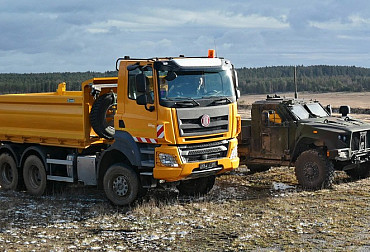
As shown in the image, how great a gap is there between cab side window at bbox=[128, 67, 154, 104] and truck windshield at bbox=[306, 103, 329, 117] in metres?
5.59

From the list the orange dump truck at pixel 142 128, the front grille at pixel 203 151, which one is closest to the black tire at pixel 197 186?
the orange dump truck at pixel 142 128

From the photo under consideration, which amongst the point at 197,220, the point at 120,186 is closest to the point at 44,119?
the point at 120,186

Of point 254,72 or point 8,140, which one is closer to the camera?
point 8,140

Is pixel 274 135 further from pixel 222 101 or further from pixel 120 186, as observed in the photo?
pixel 120 186

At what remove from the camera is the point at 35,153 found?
14766 mm

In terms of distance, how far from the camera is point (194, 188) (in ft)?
45.2

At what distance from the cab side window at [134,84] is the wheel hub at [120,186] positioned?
1778mm

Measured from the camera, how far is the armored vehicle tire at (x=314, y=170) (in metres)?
14.1

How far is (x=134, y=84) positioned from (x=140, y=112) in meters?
0.61

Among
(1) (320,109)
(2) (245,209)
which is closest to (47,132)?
(2) (245,209)

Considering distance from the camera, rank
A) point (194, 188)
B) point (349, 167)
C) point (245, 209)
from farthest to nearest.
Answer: point (349, 167), point (194, 188), point (245, 209)

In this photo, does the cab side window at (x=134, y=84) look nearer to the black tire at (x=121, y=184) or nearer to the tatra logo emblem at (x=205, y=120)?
the tatra logo emblem at (x=205, y=120)

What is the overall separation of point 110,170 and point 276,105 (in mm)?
4911

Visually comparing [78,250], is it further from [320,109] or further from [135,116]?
[320,109]
